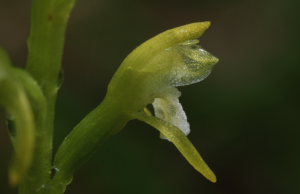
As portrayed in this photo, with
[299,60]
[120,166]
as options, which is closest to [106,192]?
[120,166]

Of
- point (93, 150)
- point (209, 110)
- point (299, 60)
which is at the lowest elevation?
point (209, 110)

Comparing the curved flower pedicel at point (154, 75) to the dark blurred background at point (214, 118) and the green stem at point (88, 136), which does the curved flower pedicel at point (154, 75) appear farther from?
the dark blurred background at point (214, 118)

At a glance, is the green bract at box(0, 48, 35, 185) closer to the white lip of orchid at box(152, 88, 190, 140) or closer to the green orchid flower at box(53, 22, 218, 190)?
the green orchid flower at box(53, 22, 218, 190)

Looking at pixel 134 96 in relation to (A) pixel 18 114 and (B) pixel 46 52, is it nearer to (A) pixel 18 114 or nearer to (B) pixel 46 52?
(B) pixel 46 52

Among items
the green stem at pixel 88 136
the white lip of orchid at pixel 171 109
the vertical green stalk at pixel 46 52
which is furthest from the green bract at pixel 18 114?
the white lip of orchid at pixel 171 109

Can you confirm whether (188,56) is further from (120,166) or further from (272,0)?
(272,0)
